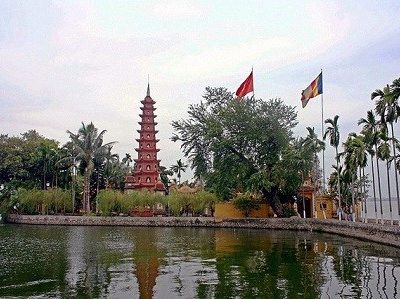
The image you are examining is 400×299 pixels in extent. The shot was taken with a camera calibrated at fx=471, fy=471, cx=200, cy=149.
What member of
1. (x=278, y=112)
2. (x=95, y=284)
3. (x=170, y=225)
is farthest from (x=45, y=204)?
(x=95, y=284)

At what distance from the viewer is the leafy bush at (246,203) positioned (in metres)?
49.6

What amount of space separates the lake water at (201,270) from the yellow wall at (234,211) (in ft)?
61.3

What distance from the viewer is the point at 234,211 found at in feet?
166

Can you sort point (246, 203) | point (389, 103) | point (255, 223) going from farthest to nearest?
1. point (246, 203)
2. point (255, 223)
3. point (389, 103)

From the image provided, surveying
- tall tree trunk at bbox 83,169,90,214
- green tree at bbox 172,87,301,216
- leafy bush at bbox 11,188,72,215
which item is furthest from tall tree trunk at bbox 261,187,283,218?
leafy bush at bbox 11,188,72,215

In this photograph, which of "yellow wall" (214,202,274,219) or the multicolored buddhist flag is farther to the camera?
"yellow wall" (214,202,274,219)

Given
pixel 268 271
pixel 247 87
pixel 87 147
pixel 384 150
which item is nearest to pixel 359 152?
pixel 384 150

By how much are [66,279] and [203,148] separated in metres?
33.2

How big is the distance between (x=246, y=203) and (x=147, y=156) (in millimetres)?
21175

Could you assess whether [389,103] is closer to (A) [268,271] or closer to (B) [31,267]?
(A) [268,271]

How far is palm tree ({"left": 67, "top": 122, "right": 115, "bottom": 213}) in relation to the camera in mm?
57969

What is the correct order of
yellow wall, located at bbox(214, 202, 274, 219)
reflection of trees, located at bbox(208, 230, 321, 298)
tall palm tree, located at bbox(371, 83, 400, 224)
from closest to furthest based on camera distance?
reflection of trees, located at bbox(208, 230, 321, 298) < tall palm tree, located at bbox(371, 83, 400, 224) < yellow wall, located at bbox(214, 202, 274, 219)

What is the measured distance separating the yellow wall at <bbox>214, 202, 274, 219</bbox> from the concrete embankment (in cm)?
229

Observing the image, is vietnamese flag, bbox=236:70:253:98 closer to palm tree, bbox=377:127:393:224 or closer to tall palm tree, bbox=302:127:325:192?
tall palm tree, bbox=302:127:325:192
